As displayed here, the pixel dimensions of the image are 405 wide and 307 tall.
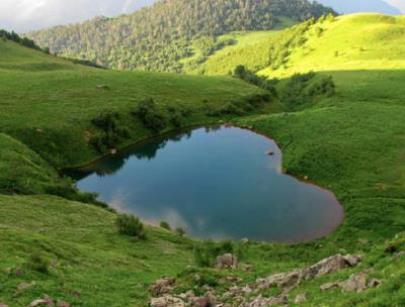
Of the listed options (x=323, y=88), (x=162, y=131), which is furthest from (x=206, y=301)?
(x=323, y=88)

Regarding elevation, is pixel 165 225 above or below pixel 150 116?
below

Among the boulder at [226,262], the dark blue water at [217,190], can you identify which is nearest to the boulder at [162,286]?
the boulder at [226,262]

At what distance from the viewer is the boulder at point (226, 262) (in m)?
31.8

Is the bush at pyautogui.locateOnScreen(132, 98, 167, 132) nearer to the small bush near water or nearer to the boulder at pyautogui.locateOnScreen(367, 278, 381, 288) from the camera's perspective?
the small bush near water

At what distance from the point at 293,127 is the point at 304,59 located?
95.1 meters

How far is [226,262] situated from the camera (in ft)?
106

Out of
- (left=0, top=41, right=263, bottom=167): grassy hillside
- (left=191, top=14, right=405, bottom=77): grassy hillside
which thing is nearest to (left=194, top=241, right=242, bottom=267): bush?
(left=0, top=41, right=263, bottom=167): grassy hillside

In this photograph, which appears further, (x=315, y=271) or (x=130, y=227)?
(x=130, y=227)

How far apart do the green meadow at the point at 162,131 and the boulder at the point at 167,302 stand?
25.4 inches

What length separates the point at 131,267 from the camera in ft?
97.5

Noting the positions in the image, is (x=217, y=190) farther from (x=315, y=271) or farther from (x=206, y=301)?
(x=206, y=301)

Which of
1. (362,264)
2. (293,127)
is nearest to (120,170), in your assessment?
(293,127)

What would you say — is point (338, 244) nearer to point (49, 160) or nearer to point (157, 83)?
point (49, 160)

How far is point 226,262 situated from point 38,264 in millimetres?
13235
